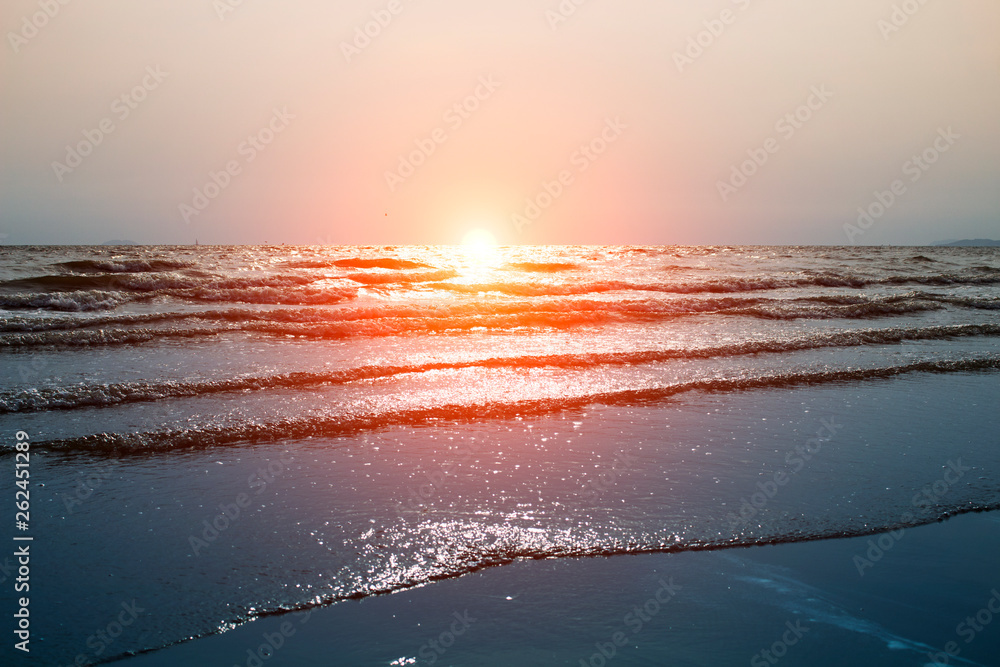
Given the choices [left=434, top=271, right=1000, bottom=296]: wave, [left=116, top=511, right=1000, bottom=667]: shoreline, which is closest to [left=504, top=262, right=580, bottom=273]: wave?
[left=434, top=271, right=1000, bottom=296]: wave

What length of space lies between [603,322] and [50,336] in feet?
39.0

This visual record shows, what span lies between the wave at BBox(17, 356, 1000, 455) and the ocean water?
0.15ft

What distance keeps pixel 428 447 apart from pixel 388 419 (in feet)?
3.90

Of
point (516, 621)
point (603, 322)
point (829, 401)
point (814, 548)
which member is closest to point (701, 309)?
point (603, 322)

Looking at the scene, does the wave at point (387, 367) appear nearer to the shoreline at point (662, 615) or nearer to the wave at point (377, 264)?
the shoreline at point (662, 615)

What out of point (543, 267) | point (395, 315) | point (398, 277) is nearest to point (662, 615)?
point (395, 315)

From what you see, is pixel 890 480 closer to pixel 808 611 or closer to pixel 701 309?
pixel 808 611

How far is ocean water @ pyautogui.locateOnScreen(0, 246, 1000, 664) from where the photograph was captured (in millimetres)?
4633

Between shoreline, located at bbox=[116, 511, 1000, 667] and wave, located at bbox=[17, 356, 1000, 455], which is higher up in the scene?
wave, located at bbox=[17, 356, 1000, 455]

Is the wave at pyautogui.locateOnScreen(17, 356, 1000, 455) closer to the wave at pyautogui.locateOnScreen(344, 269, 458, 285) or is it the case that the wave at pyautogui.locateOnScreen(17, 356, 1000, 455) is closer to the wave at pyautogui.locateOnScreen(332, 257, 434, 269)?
the wave at pyautogui.locateOnScreen(344, 269, 458, 285)

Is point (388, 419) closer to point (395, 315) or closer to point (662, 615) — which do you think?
point (662, 615)

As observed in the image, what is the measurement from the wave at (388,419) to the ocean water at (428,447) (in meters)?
0.05

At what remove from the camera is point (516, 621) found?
13.1ft

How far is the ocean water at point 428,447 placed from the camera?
4.63m
